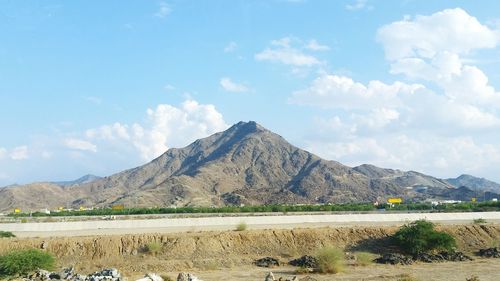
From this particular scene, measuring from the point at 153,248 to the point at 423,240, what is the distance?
22703 millimetres

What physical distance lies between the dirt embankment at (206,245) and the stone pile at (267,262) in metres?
1.22

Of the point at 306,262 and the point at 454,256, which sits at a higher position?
the point at 454,256

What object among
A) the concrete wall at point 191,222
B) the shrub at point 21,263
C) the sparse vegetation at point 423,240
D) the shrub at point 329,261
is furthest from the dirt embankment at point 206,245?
the concrete wall at point 191,222

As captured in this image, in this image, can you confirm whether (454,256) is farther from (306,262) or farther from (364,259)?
(306,262)

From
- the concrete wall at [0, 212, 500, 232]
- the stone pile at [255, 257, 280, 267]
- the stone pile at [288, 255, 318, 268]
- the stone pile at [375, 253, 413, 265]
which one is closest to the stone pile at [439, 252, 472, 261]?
the stone pile at [375, 253, 413, 265]

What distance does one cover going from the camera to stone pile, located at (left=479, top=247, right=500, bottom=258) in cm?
4303

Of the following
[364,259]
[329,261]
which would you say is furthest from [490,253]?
[329,261]

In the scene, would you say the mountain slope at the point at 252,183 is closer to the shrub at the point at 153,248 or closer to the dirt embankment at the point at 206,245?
the dirt embankment at the point at 206,245

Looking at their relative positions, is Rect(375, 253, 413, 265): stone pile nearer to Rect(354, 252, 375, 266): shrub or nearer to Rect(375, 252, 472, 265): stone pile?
Rect(375, 252, 472, 265): stone pile

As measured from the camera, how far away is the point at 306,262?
3972 centimetres

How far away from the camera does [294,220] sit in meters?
56.8

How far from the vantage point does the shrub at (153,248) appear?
42.9 meters

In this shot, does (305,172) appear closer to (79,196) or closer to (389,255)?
(79,196)

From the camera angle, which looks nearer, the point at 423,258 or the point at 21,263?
the point at 21,263
